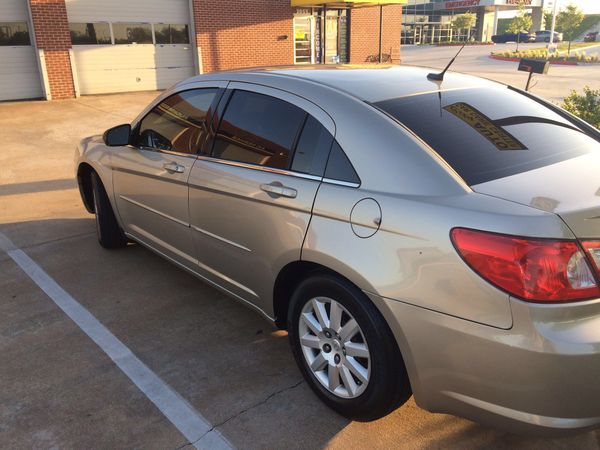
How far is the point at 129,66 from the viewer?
15812 millimetres

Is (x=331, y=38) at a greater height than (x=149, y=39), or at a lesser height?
lesser

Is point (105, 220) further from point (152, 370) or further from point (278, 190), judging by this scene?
point (278, 190)

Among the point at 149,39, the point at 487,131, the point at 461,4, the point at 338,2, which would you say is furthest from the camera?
the point at 461,4

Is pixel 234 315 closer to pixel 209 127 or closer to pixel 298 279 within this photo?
pixel 298 279

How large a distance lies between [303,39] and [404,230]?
19084 mm

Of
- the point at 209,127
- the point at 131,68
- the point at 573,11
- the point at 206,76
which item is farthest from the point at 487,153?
the point at 573,11

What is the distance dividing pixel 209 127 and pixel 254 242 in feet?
3.01

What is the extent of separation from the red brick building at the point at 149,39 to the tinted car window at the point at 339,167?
13896mm

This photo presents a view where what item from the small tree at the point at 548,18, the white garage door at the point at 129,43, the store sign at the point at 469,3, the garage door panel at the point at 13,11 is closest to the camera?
the garage door panel at the point at 13,11

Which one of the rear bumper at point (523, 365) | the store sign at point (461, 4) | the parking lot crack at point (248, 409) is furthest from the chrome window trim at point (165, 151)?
the store sign at point (461, 4)

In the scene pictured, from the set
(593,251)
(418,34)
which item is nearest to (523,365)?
(593,251)

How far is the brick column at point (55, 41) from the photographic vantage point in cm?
1375

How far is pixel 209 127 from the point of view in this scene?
3.45 meters

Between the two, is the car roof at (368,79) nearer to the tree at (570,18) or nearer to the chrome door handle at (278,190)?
the chrome door handle at (278,190)
